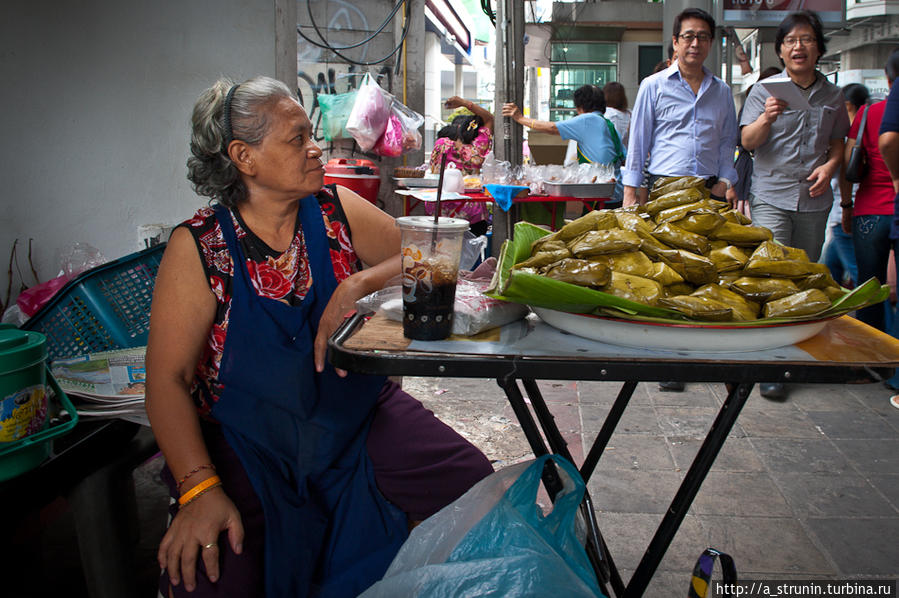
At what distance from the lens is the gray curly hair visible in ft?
5.75

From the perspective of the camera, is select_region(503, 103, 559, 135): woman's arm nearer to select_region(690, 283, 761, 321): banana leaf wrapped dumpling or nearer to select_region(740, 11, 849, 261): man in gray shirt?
select_region(740, 11, 849, 261): man in gray shirt

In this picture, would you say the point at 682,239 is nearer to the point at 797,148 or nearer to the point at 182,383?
the point at 182,383

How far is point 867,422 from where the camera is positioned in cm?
345

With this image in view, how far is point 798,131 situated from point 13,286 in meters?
4.38

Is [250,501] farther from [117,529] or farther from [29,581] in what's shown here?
[29,581]

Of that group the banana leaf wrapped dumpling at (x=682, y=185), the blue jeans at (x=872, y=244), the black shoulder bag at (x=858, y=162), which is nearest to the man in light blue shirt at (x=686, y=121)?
the black shoulder bag at (x=858, y=162)

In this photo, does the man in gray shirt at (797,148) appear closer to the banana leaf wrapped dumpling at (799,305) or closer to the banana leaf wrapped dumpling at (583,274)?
the banana leaf wrapped dumpling at (799,305)

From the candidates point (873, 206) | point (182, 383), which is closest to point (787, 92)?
point (873, 206)

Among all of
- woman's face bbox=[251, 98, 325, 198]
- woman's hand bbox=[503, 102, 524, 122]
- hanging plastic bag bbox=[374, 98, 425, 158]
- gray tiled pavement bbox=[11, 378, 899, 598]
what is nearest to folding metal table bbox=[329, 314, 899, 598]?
woman's face bbox=[251, 98, 325, 198]

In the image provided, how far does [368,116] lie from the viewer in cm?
670

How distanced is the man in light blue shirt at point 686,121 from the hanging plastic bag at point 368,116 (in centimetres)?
335

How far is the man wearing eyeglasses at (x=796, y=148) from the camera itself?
12.3ft

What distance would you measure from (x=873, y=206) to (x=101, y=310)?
3.97 metres

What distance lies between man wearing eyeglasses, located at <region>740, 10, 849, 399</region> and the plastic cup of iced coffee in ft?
10.3
